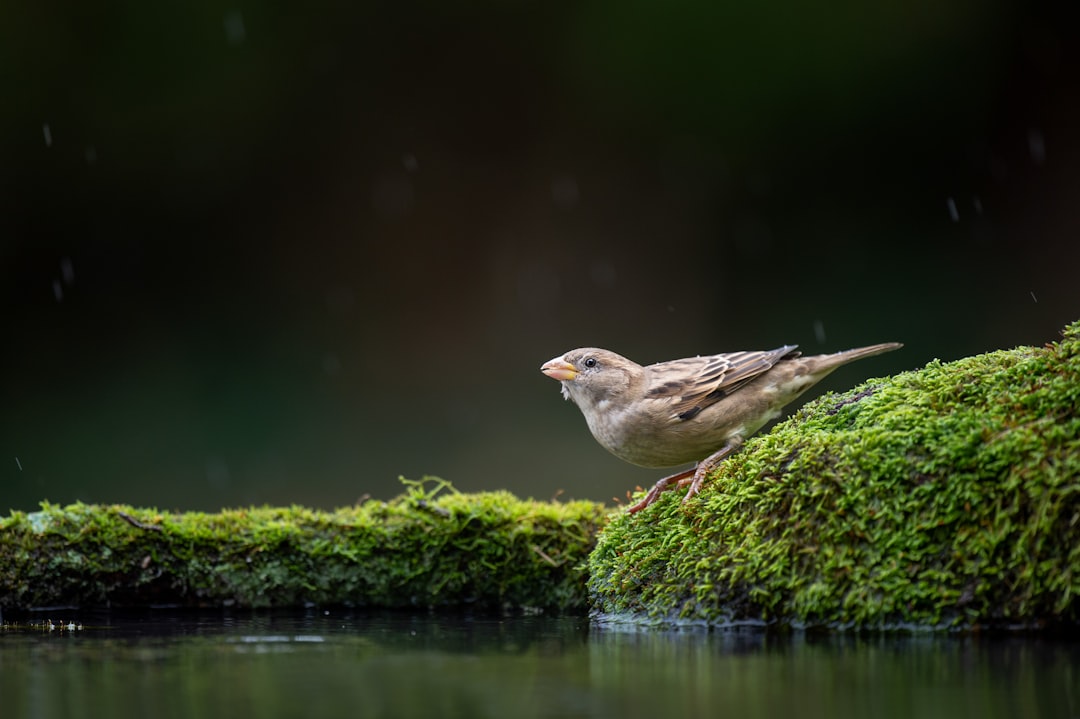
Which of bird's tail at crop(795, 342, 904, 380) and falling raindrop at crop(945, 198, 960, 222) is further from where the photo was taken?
falling raindrop at crop(945, 198, 960, 222)

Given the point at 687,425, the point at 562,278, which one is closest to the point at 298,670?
the point at 687,425

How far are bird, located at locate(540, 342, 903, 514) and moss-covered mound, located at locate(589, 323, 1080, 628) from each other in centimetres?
42

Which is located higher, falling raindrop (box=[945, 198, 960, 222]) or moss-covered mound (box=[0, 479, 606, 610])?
falling raindrop (box=[945, 198, 960, 222])

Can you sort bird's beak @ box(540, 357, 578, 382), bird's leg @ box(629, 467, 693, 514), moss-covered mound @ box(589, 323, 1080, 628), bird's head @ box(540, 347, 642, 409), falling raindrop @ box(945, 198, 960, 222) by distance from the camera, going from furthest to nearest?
falling raindrop @ box(945, 198, 960, 222) → bird's beak @ box(540, 357, 578, 382) → bird's head @ box(540, 347, 642, 409) → bird's leg @ box(629, 467, 693, 514) → moss-covered mound @ box(589, 323, 1080, 628)

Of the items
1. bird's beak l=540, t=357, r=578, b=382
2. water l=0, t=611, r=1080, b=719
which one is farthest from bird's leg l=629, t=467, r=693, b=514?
bird's beak l=540, t=357, r=578, b=382

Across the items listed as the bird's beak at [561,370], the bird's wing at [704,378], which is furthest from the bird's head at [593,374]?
the bird's wing at [704,378]

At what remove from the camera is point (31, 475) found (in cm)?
1056

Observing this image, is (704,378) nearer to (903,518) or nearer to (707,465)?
(707,465)

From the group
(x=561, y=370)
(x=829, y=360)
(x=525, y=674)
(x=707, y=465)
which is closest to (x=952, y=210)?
(x=829, y=360)

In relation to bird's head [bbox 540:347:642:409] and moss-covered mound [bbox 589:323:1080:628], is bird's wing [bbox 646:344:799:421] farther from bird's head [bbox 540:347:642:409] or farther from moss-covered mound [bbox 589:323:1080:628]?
moss-covered mound [bbox 589:323:1080:628]

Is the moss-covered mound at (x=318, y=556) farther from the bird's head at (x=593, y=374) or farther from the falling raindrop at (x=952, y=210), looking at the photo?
the falling raindrop at (x=952, y=210)

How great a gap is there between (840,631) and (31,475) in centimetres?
886

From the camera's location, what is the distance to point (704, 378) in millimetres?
4887

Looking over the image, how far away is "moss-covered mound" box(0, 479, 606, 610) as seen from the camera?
476 centimetres
